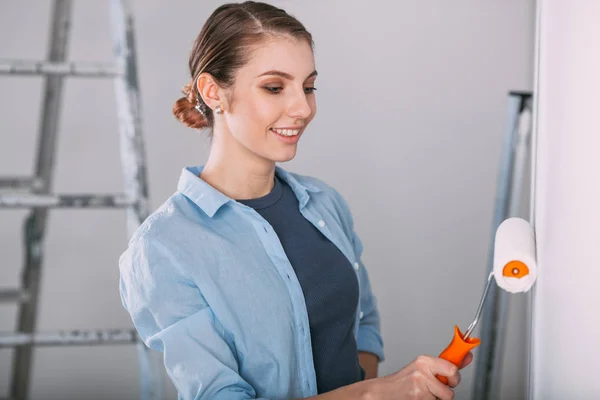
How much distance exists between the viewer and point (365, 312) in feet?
4.96

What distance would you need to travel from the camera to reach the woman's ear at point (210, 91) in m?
1.22

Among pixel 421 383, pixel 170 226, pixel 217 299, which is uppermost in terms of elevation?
pixel 170 226

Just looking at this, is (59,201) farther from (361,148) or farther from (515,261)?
(515,261)

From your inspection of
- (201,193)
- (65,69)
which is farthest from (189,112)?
(65,69)

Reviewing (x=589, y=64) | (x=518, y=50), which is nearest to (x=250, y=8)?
(x=589, y=64)

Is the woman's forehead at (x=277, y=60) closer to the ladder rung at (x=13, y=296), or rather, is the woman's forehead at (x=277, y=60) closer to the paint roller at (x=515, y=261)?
the paint roller at (x=515, y=261)

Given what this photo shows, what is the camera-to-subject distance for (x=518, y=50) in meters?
2.30

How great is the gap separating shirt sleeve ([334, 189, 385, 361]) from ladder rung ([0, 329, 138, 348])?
0.64 metres

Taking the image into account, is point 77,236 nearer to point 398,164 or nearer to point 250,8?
point 398,164

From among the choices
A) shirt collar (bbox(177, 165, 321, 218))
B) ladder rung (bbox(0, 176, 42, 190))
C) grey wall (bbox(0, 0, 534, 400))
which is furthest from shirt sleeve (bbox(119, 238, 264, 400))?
Answer: grey wall (bbox(0, 0, 534, 400))

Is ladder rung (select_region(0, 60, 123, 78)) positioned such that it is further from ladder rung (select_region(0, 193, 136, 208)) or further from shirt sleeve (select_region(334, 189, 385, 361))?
shirt sleeve (select_region(334, 189, 385, 361))

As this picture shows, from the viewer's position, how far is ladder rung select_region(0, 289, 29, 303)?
6.26 feet

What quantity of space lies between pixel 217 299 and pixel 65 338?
852 mm

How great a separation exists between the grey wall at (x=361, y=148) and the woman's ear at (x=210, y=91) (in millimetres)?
891
